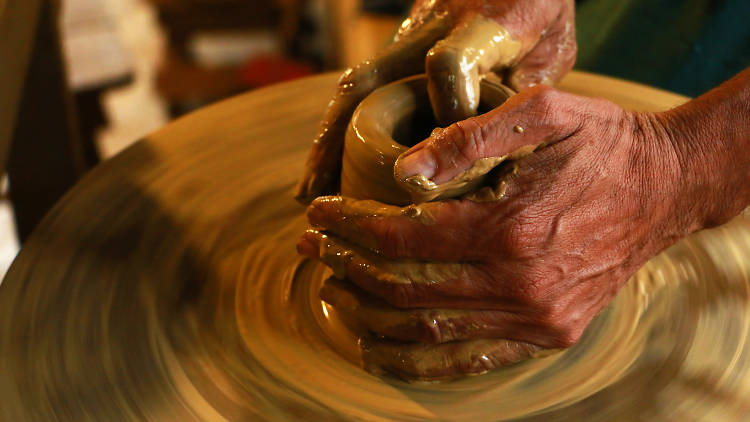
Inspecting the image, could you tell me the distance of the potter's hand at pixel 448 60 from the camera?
1.08 meters

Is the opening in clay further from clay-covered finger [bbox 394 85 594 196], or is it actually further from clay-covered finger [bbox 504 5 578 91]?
clay-covered finger [bbox 504 5 578 91]

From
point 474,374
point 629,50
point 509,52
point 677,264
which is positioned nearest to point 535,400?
point 474,374

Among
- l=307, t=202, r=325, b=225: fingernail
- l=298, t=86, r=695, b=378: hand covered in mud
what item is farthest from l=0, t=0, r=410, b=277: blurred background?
l=298, t=86, r=695, b=378: hand covered in mud

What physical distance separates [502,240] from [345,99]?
36 cm

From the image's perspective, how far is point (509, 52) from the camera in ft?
4.16

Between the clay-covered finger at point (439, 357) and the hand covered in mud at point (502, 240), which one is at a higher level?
the hand covered in mud at point (502, 240)

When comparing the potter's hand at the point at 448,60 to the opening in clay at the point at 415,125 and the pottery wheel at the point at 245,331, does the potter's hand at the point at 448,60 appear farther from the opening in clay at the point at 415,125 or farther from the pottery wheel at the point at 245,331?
the pottery wheel at the point at 245,331

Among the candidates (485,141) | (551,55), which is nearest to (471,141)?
(485,141)

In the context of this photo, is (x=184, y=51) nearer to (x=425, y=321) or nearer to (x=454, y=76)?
(x=454, y=76)

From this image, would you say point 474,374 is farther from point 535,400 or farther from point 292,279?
point 292,279

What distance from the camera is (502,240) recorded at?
0.97 metres

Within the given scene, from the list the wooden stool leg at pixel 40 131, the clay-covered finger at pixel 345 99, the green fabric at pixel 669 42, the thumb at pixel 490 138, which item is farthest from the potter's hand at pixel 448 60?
the wooden stool leg at pixel 40 131

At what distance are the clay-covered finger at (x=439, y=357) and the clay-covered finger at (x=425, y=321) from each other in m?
0.01

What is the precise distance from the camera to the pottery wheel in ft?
3.24
